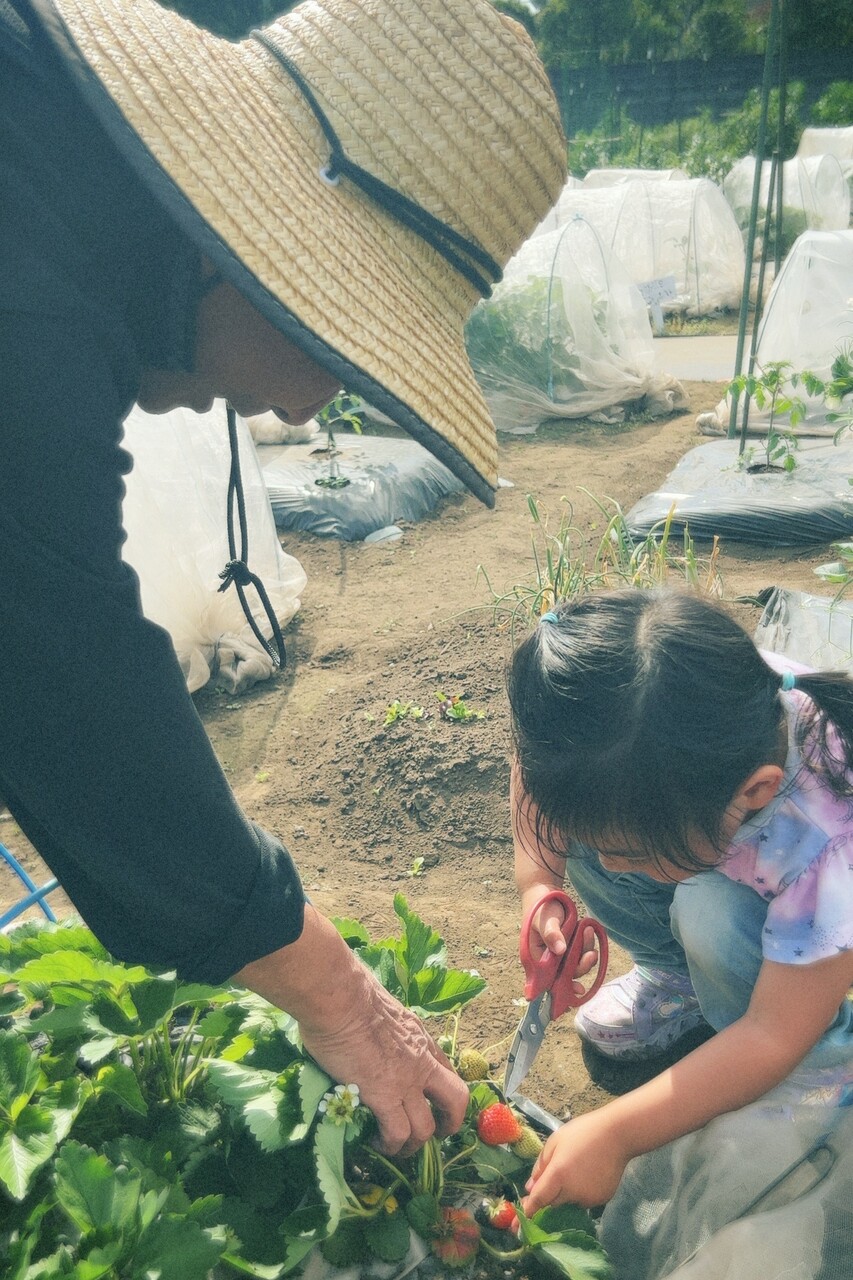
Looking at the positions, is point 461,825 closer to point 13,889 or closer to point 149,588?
point 13,889

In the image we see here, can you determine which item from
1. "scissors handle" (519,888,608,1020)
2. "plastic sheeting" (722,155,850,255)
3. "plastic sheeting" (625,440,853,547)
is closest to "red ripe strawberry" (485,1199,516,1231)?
"scissors handle" (519,888,608,1020)

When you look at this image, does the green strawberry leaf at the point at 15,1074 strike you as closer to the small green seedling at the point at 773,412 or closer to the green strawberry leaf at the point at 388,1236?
the green strawberry leaf at the point at 388,1236

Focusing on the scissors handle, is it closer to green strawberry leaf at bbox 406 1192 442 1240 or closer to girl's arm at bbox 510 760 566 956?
girl's arm at bbox 510 760 566 956

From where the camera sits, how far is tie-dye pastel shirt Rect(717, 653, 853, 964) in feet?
3.90

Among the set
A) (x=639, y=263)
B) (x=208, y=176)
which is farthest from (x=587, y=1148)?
(x=639, y=263)

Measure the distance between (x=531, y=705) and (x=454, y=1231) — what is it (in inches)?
25.5

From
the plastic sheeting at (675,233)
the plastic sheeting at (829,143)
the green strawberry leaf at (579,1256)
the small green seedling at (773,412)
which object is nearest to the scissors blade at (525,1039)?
the green strawberry leaf at (579,1256)

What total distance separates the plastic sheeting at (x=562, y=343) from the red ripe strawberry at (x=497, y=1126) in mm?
5550

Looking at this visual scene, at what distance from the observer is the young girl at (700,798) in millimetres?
1145

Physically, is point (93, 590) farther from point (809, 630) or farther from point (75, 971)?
point (809, 630)

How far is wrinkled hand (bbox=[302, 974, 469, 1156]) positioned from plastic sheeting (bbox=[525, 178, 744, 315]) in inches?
371

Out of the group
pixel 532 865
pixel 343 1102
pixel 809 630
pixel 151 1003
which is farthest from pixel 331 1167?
pixel 809 630

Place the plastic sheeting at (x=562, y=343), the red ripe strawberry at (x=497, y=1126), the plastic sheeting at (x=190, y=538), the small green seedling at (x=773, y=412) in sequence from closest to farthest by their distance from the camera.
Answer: the red ripe strawberry at (x=497, y=1126) → the plastic sheeting at (x=190, y=538) → the small green seedling at (x=773, y=412) → the plastic sheeting at (x=562, y=343)

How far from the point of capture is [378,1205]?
1.23 m
